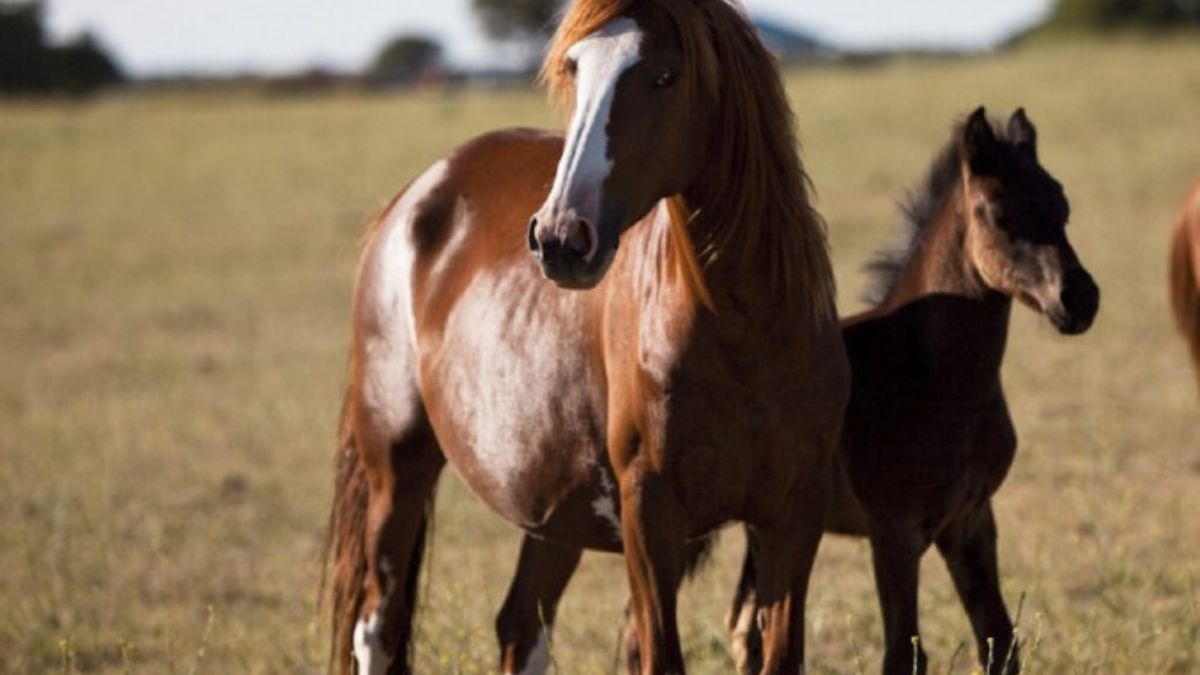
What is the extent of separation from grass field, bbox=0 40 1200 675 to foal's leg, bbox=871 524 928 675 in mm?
402

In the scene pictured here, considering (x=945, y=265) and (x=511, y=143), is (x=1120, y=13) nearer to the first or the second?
(x=945, y=265)

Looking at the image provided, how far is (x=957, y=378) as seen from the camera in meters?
5.74

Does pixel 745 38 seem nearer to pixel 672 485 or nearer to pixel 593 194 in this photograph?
pixel 593 194

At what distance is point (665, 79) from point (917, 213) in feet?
6.45

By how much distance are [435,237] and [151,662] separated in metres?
2.08

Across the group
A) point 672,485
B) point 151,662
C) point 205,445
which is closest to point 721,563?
point 151,662

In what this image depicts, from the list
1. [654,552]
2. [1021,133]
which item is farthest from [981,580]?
[654,552]

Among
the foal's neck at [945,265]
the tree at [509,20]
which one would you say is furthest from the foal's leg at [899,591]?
the tree at [509,20]

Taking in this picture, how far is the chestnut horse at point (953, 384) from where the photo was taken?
548 cm

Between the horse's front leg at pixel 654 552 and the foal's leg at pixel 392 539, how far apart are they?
1477 millimetres

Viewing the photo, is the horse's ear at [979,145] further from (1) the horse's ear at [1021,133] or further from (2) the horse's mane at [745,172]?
(2) the horse's mane at [745,172]

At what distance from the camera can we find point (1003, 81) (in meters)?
30.9

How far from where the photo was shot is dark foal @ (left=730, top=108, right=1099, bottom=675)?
18.0 feet

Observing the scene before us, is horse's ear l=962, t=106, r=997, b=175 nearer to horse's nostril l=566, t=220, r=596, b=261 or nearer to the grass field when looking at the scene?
the grass field
